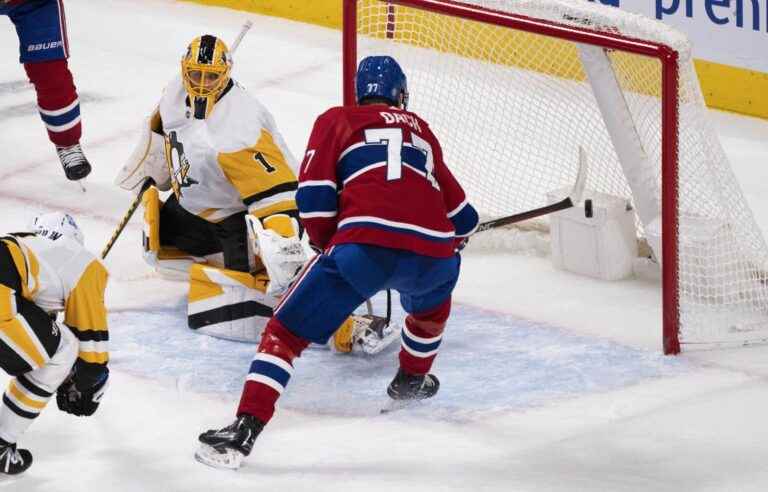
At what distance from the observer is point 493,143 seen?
222 inches

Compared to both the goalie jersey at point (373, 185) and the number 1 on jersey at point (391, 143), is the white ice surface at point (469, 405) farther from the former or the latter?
the number 1 on jersey at point (391, 143)

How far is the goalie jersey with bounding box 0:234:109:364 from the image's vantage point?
3889 millimetres

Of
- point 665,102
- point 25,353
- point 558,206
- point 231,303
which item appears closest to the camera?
point 25,353

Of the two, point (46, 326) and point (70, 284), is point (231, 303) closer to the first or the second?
point (70, 284)

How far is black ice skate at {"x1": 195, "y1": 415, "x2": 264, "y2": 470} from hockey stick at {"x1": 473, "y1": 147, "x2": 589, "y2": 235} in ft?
4.83

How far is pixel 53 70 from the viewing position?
612 centimetres

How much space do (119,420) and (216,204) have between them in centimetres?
86

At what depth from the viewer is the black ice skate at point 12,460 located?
3.96 meters

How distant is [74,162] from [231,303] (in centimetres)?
147

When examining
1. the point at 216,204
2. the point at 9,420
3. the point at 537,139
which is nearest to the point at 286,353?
the point at 9,420

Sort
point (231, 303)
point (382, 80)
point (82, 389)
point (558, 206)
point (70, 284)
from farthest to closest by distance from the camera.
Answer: point (558, 206)
point (231, 303)
point (382, 80)
point (82, 389)
point (70, 284)

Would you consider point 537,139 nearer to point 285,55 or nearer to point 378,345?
point 378,345

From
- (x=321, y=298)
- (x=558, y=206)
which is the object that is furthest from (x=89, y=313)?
(x=558, y=206)

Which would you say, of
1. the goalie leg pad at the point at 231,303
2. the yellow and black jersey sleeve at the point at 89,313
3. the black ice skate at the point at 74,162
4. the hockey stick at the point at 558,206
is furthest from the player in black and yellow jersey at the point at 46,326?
the black ice skate at the point at 74,162
